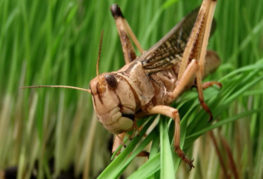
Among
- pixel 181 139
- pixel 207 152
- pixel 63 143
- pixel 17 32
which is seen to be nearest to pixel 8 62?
pixel 17 32

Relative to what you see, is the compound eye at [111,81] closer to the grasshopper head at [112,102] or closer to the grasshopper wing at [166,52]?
the grasshopper head at [112,102]

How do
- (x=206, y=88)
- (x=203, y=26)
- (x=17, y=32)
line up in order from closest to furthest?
(x=203, y=26) < (x=206, y=88) < (x=17, y=32)

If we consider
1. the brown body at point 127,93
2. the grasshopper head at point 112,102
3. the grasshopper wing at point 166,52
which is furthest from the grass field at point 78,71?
the grasshopper head at point 112,102

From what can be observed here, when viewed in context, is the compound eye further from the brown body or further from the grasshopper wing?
the grasshopper wing

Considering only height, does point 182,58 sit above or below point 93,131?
above

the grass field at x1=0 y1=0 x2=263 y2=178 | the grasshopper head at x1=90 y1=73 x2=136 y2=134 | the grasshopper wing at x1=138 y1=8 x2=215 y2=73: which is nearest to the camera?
the grasshopper head at x1=90 y1=73 x2=136 y2=134

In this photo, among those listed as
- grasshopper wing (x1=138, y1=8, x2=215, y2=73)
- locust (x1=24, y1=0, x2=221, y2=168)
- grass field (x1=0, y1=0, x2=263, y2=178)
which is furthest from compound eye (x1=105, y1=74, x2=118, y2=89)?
grass field (x1=0, y1=0, x2=263, y2=178)

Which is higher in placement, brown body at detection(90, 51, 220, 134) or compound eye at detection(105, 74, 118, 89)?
compound eye at detection(105, 74, 118, 89)

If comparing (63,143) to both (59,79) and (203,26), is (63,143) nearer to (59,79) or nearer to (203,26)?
(59,79)
